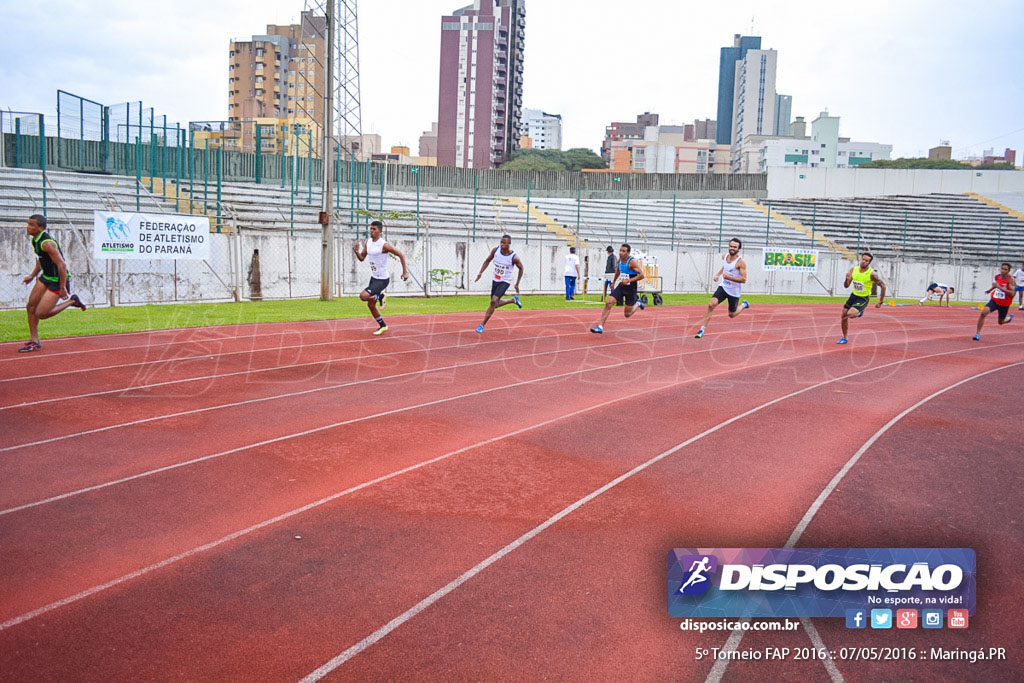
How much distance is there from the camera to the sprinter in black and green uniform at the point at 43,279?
11.2 metres

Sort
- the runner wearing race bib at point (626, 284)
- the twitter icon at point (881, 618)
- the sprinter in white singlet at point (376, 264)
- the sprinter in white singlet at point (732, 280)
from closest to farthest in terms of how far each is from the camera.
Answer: the twitter icon at point (881, 618), the sprinter in white singlet at point (376, 264), the sprinter in white singlet at point (732, 280), the runner wearing race bib at point (626, 284)

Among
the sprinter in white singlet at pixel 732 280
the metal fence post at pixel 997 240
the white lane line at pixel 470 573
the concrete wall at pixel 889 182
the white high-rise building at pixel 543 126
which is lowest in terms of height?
the white lane line at pixel 470 573

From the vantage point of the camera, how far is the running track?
3.85 metres

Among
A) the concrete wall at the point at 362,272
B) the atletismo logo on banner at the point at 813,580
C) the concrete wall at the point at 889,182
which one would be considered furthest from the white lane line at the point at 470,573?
the concrete wall at the point at 889,182

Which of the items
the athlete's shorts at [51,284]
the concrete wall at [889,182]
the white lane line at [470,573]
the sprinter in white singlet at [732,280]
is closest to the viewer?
the white lane line at [470,573]

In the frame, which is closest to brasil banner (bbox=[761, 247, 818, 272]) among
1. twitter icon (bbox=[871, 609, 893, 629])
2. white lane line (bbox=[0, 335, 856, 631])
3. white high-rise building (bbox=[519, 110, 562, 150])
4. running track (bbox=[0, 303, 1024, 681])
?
running track (bbox=[0, 303, 1024, 681])

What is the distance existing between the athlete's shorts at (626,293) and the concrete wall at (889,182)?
1509 inches

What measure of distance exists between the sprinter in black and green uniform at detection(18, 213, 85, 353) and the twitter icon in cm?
1072

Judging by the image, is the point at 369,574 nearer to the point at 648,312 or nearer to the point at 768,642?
the point at 768,642

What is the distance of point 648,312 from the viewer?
22.0 m

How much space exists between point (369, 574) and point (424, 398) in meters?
4.92

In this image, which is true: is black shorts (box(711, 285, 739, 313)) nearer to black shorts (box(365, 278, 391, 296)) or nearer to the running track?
the running track

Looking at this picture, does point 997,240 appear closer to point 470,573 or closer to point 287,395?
point 287,395

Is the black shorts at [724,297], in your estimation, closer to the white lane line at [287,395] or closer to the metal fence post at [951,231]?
the white lane line at [287,395]
